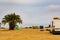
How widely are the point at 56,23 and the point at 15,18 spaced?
17.5 m

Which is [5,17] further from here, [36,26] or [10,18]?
[36,26]

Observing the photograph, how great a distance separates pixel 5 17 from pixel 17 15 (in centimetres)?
251

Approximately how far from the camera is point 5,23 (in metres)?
41.0

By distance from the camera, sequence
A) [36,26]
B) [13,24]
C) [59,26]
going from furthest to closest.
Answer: [36,26] → [13,24] → [59,26]

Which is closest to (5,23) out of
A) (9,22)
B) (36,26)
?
Answer: (9,22)

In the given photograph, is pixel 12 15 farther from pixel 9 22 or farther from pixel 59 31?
pixel 59 31

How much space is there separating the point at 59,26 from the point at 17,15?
18409 mm

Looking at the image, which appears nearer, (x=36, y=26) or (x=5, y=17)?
(x=5, y=17)

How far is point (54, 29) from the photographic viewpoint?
79.9ft

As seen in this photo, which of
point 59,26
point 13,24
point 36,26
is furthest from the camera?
point 36,26

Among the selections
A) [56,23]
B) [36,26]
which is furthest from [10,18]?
[56,23]

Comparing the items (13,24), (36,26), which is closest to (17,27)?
(13,24)

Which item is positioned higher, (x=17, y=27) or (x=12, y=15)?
(x=12, y=15)

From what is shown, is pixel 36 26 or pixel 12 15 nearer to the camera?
pixel 12 15
